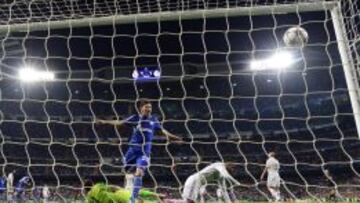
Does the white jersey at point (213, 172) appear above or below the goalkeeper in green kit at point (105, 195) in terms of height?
above

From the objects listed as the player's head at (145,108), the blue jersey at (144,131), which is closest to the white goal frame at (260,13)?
the player's head at (145,108)

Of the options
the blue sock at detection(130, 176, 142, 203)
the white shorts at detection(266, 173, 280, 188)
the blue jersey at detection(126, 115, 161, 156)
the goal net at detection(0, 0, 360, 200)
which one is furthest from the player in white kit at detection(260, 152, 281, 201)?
the goal net at detection(0, 0, 360, 200)

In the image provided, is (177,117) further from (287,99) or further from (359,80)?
(359,80)

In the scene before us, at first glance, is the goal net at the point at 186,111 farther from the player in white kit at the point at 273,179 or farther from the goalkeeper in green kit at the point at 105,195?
the goalkeeper in green kit at the point at 105,195

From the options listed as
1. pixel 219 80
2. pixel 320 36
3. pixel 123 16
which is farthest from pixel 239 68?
pixel 123 16

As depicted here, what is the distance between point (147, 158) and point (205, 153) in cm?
1637

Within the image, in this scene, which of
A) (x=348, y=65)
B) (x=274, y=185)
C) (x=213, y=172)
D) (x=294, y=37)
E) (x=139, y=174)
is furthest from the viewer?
(x=274, y=185)

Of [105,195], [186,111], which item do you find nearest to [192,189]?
[105,195]

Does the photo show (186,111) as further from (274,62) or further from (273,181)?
(273,181)

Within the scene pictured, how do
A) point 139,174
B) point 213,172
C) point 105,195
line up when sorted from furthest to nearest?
1. point 213,172
2. point 139,174
3. point 105,195

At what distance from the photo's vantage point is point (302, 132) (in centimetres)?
2297

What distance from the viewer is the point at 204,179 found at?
24.6ft

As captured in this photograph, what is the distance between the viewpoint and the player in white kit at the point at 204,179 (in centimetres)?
656

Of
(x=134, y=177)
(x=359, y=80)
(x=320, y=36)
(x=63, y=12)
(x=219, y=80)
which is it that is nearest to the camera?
(x=359, y=80)
